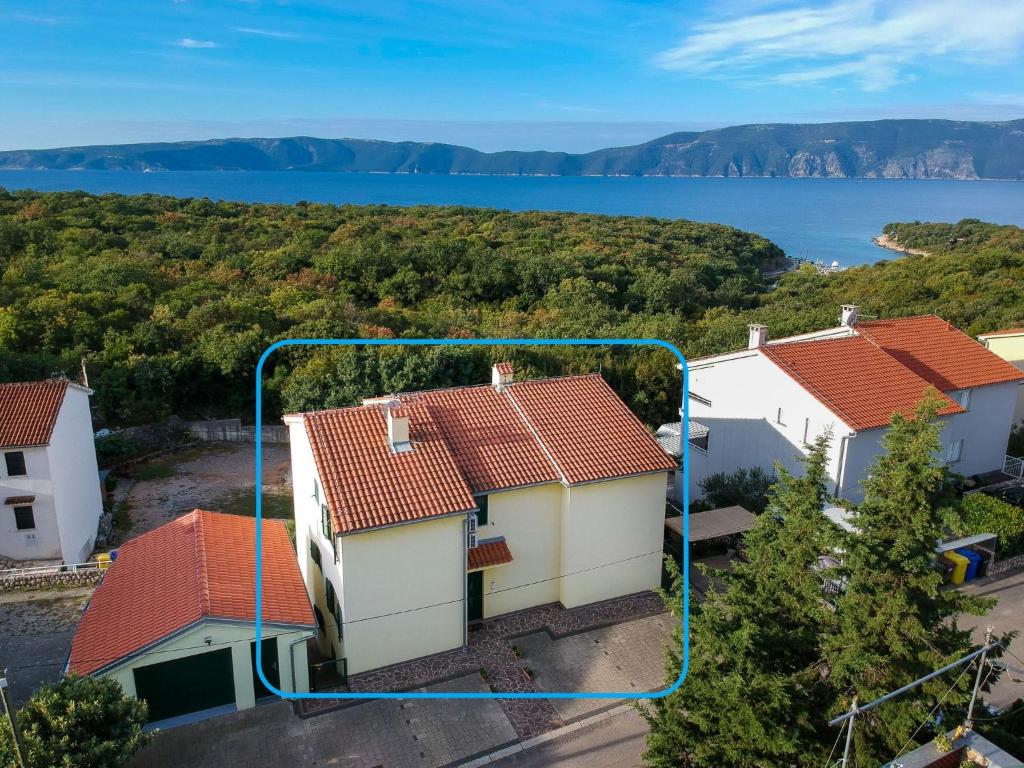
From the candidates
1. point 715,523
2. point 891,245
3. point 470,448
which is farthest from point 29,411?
point 891,245

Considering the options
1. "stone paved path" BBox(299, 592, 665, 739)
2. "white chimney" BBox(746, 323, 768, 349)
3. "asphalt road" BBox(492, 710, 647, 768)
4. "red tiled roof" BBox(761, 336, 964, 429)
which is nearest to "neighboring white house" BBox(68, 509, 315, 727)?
"stone paved path" BBox(299, 592, 665, 739)

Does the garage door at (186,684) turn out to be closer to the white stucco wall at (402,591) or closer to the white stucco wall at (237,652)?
the white stucco wall at (237,652)

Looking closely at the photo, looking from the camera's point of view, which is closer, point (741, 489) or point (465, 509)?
point (465, 509)

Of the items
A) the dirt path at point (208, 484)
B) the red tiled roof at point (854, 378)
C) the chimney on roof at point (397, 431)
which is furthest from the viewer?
the dirt path at point (208, 484)

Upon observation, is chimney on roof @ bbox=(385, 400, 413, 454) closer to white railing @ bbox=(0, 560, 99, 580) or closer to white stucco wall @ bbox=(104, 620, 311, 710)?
white stucco wall @ bbox=(104, 620, 311, 710)

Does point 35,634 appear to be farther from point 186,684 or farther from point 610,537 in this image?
point 610,537

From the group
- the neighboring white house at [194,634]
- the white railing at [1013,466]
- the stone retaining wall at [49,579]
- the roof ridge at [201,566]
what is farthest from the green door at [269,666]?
the white railing at [1013,466]
